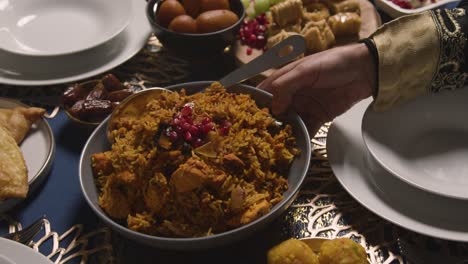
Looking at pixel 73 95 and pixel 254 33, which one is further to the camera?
Result: pixel 254 33

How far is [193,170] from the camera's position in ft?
2.93

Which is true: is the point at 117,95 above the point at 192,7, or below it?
below

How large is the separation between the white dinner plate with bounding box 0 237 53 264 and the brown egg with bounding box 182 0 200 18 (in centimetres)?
95

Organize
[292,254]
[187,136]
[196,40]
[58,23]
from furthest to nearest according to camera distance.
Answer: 1. [58,23]
2. [196,40]
3. [187,136]
4. [292,254]

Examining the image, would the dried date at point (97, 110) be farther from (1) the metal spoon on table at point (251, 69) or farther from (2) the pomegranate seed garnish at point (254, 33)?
(2) the pomegranate seed garnish at point (254, 33)

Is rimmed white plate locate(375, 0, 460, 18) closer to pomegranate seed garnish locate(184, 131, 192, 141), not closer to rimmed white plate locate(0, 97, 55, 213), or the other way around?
pomegranate seed garnish locate(184, 131, 192, 141)

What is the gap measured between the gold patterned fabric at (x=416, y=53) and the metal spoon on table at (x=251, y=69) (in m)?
0.20

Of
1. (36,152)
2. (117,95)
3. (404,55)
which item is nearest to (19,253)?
(36,152)

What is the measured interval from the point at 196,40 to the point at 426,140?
2.40 feet

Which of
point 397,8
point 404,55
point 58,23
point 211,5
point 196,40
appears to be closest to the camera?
point 404,55

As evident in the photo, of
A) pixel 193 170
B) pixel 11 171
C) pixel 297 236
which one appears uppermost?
pixel 193 170

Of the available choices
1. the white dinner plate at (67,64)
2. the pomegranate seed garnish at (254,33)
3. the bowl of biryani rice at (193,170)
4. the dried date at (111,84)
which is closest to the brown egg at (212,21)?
the pomegranate seed garnish at (254,33)

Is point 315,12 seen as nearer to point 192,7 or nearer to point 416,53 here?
point 192,7

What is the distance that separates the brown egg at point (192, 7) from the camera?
158 centimetres
